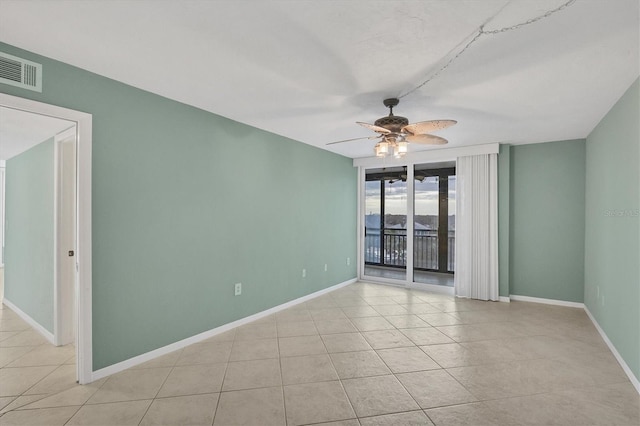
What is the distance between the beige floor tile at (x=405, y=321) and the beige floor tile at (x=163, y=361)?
2449mm

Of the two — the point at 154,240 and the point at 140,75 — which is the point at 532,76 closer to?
the point at 140,75

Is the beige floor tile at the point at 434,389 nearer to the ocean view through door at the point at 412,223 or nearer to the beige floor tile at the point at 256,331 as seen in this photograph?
the beige floor tile at the point at 256,331

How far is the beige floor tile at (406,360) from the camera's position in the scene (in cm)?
274

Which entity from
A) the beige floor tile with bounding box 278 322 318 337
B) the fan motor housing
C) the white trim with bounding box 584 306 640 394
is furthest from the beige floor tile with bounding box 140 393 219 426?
the white trim with bounding box 584 306 640 394

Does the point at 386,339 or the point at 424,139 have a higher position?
the point at 424,139

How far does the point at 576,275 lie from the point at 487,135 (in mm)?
2462

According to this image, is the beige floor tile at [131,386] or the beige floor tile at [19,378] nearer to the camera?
the beige floor tile at [131,386]

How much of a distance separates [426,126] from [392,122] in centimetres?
32

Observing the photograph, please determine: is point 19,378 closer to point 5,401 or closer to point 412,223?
point 5,401

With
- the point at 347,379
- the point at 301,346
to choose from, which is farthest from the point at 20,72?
the point at 347,379

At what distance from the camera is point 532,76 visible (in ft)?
8.06

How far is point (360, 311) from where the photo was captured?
4336 millimetres

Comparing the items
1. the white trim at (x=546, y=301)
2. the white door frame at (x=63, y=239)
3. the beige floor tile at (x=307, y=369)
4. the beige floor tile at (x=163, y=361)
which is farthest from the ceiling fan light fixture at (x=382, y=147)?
the white trim at (x=546, y=301)

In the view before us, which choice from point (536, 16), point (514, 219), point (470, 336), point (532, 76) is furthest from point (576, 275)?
point (536, 16)
